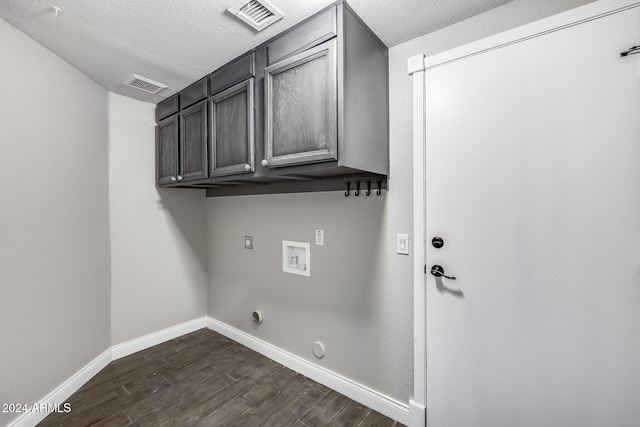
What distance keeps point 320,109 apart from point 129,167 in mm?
2004

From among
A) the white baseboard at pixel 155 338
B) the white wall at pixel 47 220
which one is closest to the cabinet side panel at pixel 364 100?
the white wall at pixel 47 220

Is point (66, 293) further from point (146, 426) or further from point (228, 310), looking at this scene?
point (228, 310)

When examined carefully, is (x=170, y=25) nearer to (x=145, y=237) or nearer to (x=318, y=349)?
(x=145, y=237)

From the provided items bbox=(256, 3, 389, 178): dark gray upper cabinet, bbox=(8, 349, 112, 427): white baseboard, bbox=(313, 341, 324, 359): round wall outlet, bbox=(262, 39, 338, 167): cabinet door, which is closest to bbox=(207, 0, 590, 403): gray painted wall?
bbox=(313, 341, 324, 359): round wall outlet

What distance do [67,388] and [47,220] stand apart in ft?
3.68

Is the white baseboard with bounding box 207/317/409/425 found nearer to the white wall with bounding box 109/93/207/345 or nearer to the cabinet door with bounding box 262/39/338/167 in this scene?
the white wall with bounding box 109/93/207/345

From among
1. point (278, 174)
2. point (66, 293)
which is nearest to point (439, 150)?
point (278, 174)

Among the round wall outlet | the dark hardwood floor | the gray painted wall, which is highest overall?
the gray painted wall

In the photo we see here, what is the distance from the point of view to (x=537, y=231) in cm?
129

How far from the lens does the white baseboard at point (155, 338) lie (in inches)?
96.9

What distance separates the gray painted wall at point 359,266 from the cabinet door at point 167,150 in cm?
→ 69

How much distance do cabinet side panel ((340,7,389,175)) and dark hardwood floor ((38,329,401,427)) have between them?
1.52 meters

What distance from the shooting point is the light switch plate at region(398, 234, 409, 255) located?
1702mm

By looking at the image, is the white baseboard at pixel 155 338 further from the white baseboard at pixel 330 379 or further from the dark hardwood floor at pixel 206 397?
the white baseboard at pixel 330 379
